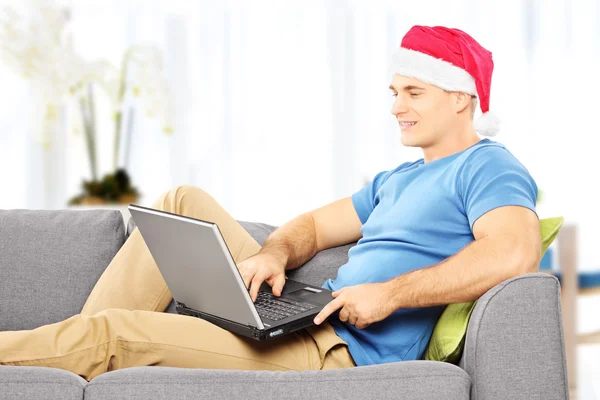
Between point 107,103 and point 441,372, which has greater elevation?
point 107,103

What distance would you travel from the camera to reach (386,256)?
5.85ft

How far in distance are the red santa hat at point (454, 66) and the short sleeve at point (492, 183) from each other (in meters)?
0.19

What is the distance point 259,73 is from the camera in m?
4.28

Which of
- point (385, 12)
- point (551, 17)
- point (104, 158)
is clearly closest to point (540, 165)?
point (551, 17)

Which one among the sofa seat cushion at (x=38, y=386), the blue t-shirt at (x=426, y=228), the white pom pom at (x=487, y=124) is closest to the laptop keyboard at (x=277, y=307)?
the blue t-shirt at (x=426, y=228)

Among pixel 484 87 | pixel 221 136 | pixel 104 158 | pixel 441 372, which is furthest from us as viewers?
pixel 221 136

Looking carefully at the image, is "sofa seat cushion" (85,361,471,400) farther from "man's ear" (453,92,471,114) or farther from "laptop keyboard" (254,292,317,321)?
"man's ear" (453,92,471,114)

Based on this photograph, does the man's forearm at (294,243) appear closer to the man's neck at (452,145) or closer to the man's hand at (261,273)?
the man's hand at (261,273)

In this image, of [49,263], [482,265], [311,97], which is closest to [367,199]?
[482,265]

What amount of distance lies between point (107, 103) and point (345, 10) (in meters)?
1.51

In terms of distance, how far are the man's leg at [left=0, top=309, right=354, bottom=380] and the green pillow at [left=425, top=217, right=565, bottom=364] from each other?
22cm

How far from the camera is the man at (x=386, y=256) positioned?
1.53 metres

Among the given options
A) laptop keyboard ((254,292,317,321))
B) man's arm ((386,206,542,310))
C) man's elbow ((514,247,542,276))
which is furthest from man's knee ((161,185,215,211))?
man's elbow ((514,247,542,276))

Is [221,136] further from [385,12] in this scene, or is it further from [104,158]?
[385,12]
